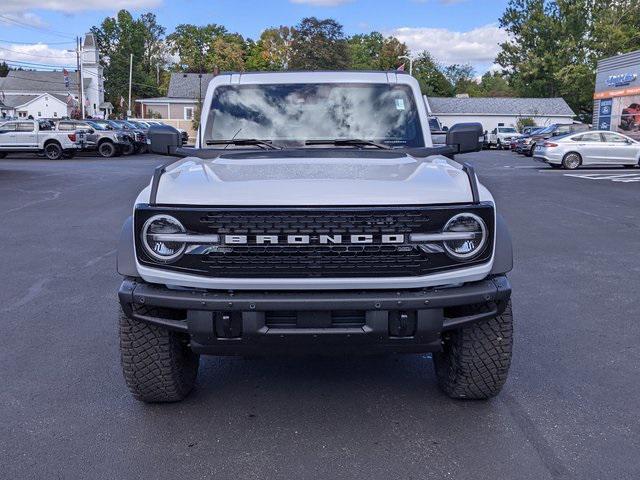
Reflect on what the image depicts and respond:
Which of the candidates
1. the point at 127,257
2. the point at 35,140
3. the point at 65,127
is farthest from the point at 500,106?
the point at 127,257

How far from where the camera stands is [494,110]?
73.9m

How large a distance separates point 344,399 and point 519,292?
320cm

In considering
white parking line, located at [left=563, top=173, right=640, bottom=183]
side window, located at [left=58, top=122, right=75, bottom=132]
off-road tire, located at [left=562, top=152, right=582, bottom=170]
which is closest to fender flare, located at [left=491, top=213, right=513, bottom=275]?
white parking line, located at [left=563, top=173, right=640, bottom=183]

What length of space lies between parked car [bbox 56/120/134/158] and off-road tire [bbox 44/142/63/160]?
1.15 metres

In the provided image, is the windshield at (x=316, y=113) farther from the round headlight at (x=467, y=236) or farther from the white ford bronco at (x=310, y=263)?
the round headlight at (x=467, y=236)

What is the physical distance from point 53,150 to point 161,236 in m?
30.1

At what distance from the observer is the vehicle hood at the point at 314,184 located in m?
3.36

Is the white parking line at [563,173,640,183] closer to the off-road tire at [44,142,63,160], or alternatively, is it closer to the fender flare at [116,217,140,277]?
the fender flare at [116,217,140,277]

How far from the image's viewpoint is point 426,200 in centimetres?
340

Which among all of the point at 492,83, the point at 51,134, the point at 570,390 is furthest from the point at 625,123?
the point at 492,83

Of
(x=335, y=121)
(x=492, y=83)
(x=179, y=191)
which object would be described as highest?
(x=492, y=83)

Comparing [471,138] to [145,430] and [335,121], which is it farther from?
[145,430]

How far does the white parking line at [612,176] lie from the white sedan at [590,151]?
106 inches

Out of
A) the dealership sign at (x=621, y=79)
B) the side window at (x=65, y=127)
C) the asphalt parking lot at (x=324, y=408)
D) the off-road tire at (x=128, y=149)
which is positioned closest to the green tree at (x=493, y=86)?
the dealership sign at (x=621, y=79)
